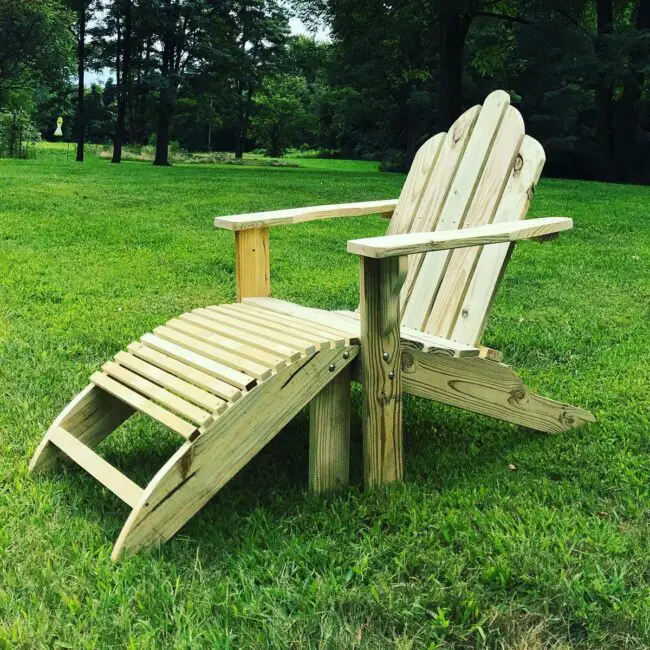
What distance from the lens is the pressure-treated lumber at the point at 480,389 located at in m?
2.34

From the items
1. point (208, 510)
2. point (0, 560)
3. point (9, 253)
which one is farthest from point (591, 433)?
point (9, 253)

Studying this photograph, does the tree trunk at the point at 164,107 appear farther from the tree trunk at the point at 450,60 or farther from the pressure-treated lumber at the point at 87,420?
the pressure-treated lumber at the point at 87,420

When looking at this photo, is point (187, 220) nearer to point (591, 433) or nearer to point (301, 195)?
point (301, 195)

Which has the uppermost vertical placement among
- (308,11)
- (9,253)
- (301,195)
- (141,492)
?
(308,11)

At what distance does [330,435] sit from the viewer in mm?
2271

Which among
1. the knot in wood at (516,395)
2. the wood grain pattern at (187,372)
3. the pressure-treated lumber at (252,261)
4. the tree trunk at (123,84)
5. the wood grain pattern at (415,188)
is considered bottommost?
the knot in wood at (516,395)

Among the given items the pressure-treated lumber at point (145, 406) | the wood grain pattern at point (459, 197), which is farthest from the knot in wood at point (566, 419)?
the pressure-treated lumber at point (145, 406)

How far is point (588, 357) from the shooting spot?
12.1 feet

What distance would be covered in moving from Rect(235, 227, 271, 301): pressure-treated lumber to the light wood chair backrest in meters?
0.60

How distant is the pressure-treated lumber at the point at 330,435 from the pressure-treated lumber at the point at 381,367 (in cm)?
7

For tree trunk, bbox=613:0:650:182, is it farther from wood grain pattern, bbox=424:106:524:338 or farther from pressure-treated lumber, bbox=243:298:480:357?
pressure-treated lumber, bbox=243:298:480:357

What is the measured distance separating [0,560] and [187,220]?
659cm

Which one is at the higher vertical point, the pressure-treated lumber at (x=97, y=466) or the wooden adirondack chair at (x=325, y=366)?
the wooden adirondack chair at (x=325, y=366)

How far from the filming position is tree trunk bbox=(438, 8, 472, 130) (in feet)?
53.6
